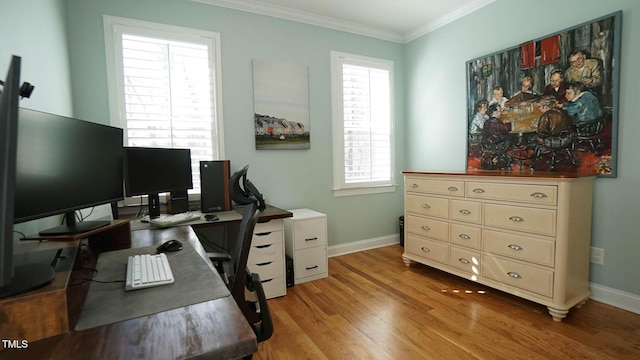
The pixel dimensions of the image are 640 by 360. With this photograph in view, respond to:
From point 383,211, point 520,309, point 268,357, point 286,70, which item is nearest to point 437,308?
point 520,309

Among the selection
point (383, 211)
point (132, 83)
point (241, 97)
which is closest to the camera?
point (132, 83)

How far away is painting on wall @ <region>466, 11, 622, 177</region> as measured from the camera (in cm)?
225

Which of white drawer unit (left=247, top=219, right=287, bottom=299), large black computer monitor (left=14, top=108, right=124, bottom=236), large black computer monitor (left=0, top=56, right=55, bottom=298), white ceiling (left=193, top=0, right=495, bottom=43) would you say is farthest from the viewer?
white ceiling (left=193, top=0, right=495, bottom=43)

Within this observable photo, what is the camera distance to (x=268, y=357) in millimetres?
1796

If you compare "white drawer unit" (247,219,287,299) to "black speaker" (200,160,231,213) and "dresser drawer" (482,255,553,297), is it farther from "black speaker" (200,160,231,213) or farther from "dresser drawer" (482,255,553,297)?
"dresser drawer" (482,255,553,297)

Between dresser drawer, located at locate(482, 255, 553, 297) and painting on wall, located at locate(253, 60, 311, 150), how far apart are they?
2111 mm

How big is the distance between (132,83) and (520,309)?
3640mm

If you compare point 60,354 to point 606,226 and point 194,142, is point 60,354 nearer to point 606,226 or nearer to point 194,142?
point 194,142

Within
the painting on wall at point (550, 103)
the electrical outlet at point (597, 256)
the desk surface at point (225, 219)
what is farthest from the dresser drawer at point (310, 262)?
the electrical outlet at point (597, 256)

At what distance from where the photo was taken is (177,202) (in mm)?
2449

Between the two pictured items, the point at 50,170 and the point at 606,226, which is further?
the point at 606,226

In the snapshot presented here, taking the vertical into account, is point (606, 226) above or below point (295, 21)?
below

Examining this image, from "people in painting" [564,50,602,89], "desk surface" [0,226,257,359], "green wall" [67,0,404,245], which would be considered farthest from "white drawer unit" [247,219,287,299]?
"people in painting" [564,50,602,89]

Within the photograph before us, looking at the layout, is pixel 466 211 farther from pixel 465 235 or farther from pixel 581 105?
pixel 581 105
